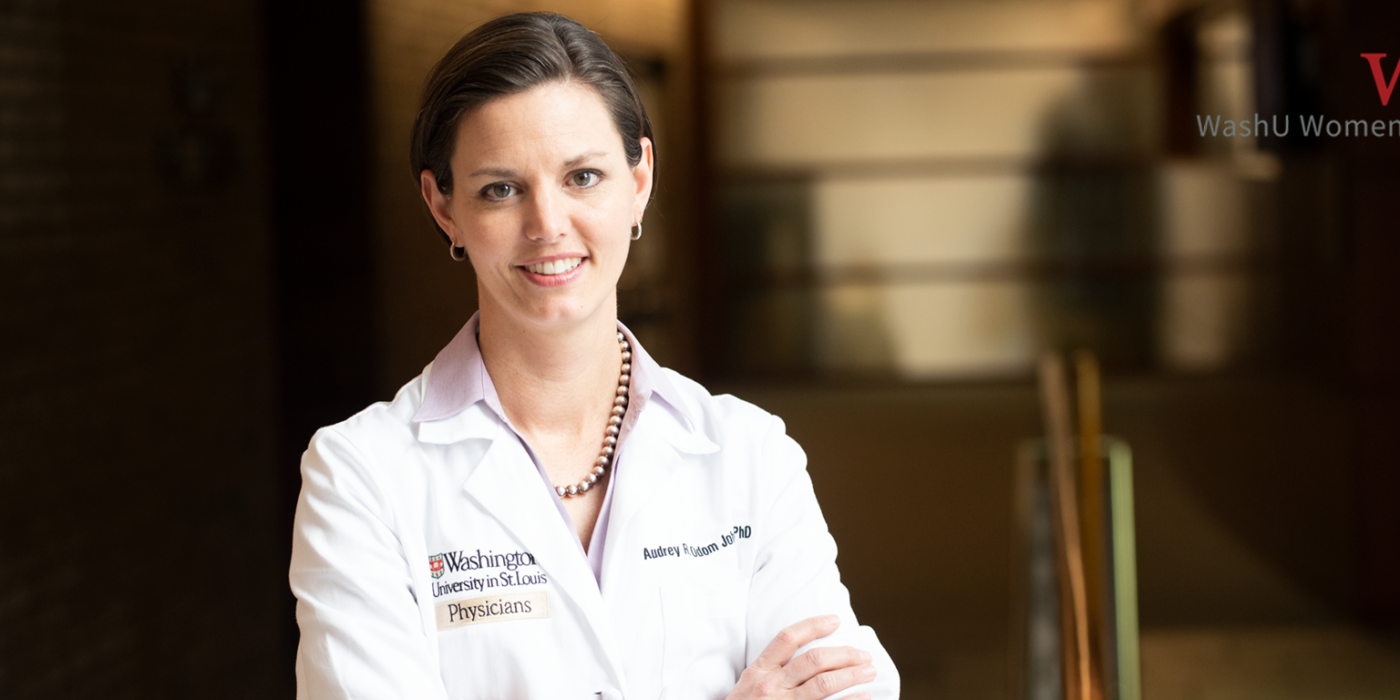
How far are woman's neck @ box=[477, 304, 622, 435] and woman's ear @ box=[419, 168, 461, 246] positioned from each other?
0.10m

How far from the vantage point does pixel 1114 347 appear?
8289 millimetres

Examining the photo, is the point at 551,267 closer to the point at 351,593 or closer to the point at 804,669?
the point at 351,593

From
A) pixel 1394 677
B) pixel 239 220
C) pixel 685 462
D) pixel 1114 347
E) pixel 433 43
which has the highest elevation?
pixel 433 43

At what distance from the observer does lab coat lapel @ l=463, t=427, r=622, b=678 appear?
133 cm

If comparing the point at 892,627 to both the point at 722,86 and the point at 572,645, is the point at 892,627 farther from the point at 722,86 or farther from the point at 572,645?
the point at 572,645

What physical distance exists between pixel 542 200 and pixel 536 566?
0.39 meters

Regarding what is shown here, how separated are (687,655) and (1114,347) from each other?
24.4ft

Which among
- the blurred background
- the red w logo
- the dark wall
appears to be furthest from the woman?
the red w logo

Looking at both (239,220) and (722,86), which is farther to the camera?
(722,86)

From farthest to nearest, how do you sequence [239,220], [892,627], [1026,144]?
[1026,144], [892,627], [239,220]

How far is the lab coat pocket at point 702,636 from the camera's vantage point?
138 cm

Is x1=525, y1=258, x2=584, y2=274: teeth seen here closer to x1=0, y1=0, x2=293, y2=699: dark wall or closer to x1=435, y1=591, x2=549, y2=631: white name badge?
x1=435, y1=591, x2=549, y2=631: white name badge

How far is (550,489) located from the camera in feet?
4.54

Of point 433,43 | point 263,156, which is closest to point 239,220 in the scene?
point 263,156
